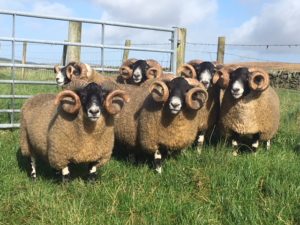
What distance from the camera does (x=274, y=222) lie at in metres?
3.97

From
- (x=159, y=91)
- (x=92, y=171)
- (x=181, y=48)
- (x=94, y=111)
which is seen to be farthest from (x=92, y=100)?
(x=181, y=48)

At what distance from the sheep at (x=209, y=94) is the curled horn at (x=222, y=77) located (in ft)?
0.44

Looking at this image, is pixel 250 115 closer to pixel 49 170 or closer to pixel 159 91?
pixel 159 91

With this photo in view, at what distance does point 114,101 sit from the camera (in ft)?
16.3

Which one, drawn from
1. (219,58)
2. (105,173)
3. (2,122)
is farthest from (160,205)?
(219,58)

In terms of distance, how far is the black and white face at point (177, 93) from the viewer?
5.35 meters

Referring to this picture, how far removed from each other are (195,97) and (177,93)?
0.24 metres

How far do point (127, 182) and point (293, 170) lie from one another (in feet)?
6.08

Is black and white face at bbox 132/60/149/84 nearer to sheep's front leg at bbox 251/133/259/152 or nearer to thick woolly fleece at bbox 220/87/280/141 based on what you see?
thick woolly fleece at bbox 220/87/280/141

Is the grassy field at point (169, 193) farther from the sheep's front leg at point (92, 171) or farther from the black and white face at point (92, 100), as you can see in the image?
the black and white face at point (92, 100)

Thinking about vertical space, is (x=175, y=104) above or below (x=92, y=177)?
above

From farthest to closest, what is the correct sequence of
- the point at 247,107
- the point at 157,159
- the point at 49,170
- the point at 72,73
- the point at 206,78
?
the point at 72,73 → the point at 206,78 → the point at 247,107 → the point at 49,170 → the point at 157,159

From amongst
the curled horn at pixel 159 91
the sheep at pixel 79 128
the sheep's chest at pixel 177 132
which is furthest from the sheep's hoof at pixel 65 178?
the curled horn at pixel 159 91

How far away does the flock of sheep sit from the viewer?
498cm
